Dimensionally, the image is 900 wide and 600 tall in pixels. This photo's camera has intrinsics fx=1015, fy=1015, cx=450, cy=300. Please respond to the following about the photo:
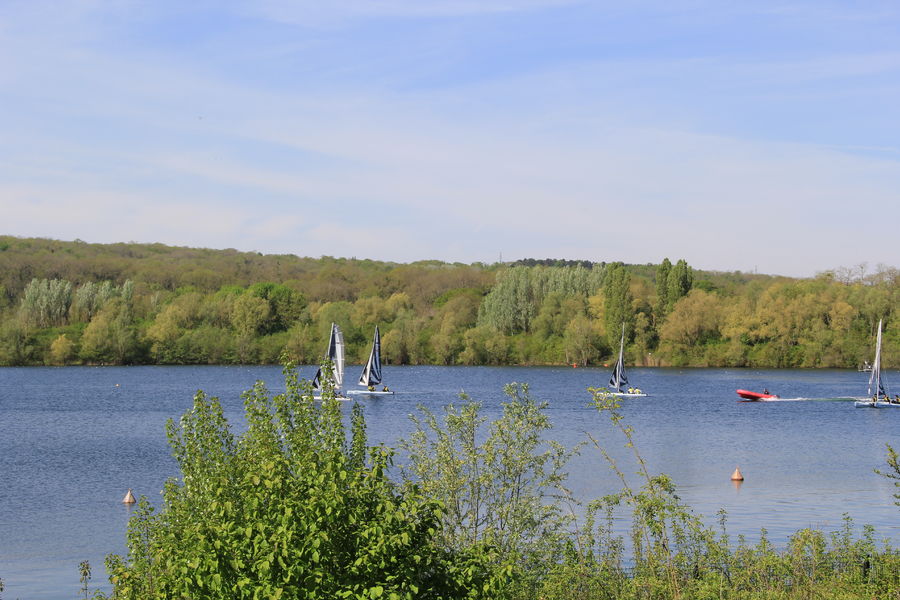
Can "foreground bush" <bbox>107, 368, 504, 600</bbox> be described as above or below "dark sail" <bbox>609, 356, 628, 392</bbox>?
above

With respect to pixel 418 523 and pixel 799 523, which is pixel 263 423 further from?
pixel 799 523

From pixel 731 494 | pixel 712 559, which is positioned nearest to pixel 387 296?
pixel 731 494

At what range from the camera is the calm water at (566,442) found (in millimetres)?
29141

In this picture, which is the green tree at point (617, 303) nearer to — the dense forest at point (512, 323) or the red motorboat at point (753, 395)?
the dense forest at point (512, 323)

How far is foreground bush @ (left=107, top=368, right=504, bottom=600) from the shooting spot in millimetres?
9578

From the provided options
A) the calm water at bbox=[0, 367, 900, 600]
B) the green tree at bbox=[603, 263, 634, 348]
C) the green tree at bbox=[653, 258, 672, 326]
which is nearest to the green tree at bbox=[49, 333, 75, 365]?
the calm water at bbox=[0, 367, 900, 600]

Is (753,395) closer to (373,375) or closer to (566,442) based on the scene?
(373,375)

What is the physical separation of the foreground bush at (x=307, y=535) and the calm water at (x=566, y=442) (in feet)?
39.0

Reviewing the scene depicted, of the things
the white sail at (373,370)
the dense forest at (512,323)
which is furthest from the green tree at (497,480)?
the dense forest at (512,323)

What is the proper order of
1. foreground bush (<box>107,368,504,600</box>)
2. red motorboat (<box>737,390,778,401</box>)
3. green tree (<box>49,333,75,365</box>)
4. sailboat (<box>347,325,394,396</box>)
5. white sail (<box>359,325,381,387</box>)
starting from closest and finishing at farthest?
foreground bush (<box>107,368,504,600</box>)
red motorboat (<box>737,390,778,401</box>)
white sail (<box>359,325,381,387</box>)
sailboat (<box>347,325,394,396</box>)
green tree (<box>49,333,75,365</box>)

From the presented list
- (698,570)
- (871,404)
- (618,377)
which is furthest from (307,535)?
(618,377)

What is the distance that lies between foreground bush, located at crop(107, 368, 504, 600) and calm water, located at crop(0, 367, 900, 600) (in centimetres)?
1190

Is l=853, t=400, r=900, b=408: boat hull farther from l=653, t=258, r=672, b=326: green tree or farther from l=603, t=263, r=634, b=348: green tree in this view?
l=653, t=258, r=672, b=326: green tree

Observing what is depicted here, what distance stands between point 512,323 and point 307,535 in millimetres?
135731
